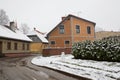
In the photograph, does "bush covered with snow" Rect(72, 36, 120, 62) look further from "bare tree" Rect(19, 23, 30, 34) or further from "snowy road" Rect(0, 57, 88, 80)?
"bare tree" Rect(19, 23, 30, 34)

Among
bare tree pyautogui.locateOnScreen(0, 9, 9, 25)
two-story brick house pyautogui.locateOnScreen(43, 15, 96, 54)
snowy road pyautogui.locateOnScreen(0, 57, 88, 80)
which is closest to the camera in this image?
snowy road pyautogui.locateOnScreen(0, 57, 88, 80)

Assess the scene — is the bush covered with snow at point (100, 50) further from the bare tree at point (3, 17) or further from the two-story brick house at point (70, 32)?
the bare tree at point (3, 17)

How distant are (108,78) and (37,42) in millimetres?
44147

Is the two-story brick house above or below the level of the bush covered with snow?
above

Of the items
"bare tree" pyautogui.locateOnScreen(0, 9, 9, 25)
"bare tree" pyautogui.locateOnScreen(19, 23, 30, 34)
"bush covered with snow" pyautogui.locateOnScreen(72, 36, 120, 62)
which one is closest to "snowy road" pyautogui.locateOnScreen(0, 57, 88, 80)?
"bush covered with snow" pyautogui.locateOnScreen(72, 36, 120, 62)

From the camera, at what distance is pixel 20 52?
1443 inches

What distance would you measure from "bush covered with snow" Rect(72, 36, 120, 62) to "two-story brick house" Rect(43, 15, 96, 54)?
51.8ft

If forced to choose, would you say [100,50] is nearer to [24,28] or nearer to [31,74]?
[31,74]

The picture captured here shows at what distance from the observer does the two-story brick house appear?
33.2m

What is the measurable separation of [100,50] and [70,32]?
1937 centimetres

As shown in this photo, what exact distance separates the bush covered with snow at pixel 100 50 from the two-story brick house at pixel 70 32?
1580 cm

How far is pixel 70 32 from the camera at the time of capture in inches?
1303

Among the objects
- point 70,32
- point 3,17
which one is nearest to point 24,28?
point 3,17

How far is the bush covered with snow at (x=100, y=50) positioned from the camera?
12.6 meters
